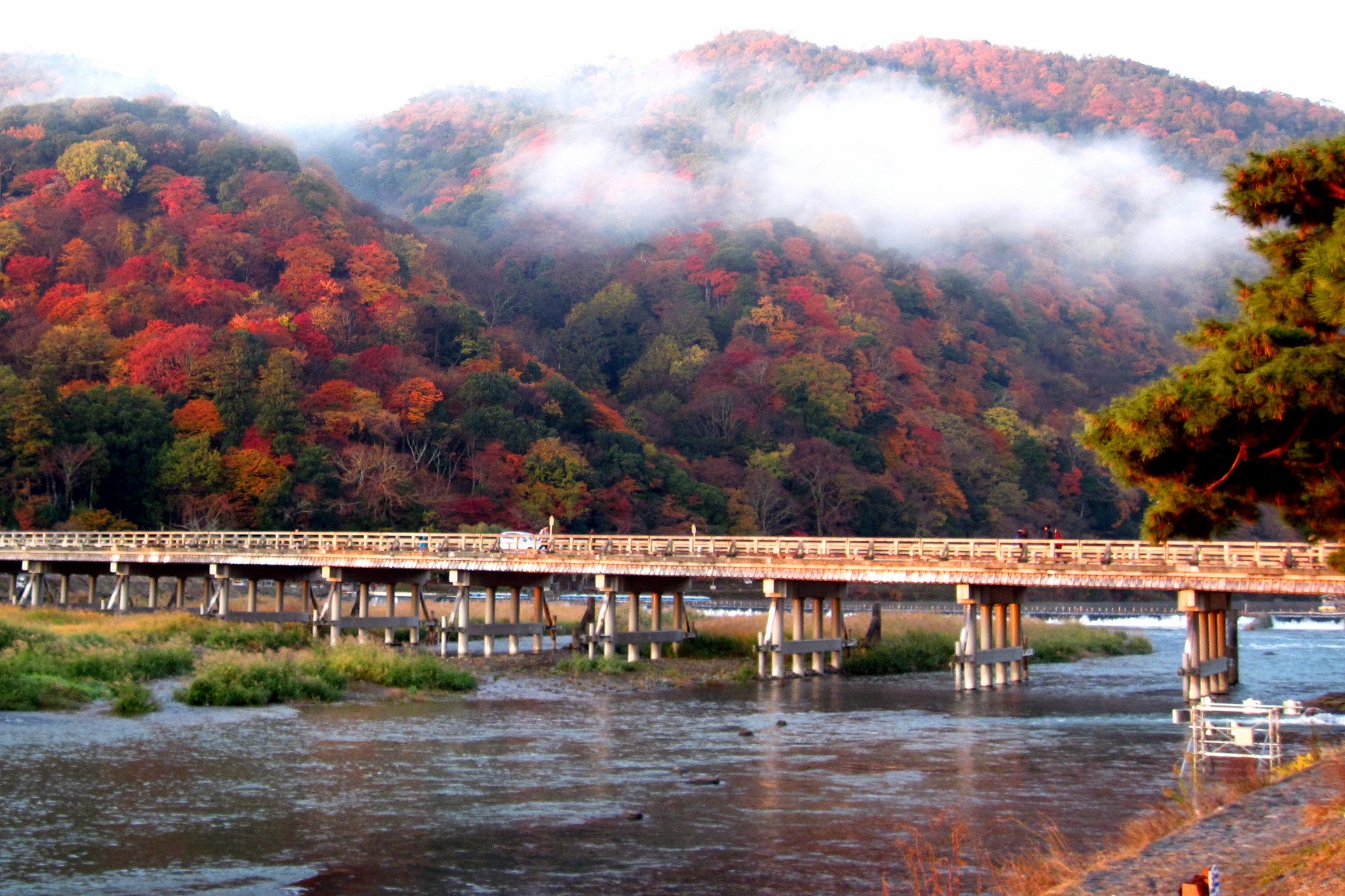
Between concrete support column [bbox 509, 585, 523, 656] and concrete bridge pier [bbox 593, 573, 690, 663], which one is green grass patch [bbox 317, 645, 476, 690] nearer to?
concrete bridge pier [bbox 593, 573, 690, 663]

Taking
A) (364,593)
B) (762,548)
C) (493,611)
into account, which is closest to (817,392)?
(364,593)

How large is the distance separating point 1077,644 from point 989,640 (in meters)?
20.1

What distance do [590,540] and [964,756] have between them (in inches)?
826

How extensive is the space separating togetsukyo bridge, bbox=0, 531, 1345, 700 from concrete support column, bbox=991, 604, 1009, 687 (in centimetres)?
6

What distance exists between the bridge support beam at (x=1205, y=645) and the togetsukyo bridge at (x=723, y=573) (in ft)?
0.20

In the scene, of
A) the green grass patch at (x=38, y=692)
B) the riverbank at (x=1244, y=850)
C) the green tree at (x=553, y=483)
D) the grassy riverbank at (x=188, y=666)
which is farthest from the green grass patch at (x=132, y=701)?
the green tree at (x=553, y=483)

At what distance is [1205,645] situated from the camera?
35.6 meters

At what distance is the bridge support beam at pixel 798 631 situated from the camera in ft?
132

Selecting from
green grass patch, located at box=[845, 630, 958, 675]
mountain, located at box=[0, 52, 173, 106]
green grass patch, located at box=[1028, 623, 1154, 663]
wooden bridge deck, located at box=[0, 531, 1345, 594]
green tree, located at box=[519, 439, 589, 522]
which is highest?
mountain, located at box=[0, 52, 173, 106]

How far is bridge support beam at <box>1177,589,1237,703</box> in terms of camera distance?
33156 mm

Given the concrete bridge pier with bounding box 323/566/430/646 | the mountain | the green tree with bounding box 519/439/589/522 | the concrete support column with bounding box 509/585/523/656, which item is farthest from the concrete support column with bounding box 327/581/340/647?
the mountain

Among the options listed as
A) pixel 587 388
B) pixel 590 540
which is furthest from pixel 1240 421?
pixel 587 388

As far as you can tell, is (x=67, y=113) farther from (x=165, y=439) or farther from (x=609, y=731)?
(x=609, y=731)

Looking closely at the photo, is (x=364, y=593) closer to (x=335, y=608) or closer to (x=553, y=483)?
(x=335, y=608)
